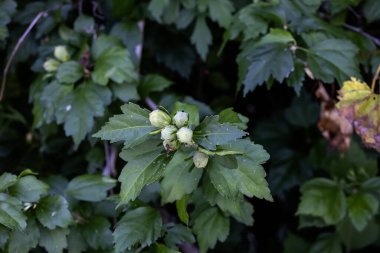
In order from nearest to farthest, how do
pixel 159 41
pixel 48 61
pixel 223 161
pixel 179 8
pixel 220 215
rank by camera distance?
pixel 223 161, pixel 220 215, pixel 48 61, pixel 179 8, pixel 159 41

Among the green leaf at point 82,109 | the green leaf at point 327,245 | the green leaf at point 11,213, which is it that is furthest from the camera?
the green leaf at point 327,245

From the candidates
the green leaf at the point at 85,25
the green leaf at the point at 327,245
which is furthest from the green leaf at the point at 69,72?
the green leaf at the point at 327,245

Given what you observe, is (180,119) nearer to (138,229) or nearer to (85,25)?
(138,229)

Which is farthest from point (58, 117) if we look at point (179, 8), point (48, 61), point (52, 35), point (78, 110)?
point (179, 8)

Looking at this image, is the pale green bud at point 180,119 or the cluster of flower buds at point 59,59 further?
the cluster of flower buds at point 59,59

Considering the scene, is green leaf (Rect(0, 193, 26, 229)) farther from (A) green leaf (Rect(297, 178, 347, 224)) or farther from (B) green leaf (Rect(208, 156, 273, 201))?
(A) green leaf (Rect(297, 178, 347, 224))

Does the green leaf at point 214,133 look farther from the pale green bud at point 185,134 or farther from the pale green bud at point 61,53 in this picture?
the pale green bud at point 61,53

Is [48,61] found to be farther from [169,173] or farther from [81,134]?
[169,173]
